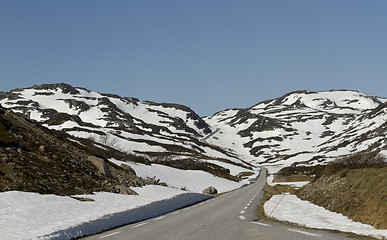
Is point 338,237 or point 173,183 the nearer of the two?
point 338,237

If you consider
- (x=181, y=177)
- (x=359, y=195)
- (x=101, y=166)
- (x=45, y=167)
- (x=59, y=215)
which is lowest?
(x=59, y=215)

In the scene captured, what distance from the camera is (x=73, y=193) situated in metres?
21.4

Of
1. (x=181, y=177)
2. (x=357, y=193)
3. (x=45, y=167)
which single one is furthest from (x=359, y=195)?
(x=181, y=177)

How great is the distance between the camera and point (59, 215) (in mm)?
14656

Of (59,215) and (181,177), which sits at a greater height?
(181,177)

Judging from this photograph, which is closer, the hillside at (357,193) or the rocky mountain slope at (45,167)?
the hillside at (357,193)

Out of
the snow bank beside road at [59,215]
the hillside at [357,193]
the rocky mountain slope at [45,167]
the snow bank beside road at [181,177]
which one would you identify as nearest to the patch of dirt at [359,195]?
the hillside at [357,193]

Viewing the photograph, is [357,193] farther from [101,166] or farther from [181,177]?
[181,177]

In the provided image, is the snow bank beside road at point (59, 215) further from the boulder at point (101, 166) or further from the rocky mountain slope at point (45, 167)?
the boulder at point (101, 166)

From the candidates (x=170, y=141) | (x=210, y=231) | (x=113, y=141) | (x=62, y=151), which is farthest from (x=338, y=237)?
(x=170, y=141)

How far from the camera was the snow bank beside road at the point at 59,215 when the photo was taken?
11516 millimetres

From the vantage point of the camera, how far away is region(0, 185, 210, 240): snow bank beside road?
37.8ft

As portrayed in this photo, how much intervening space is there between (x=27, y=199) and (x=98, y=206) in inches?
134

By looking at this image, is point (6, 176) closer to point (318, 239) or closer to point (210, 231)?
point (210, 231)
